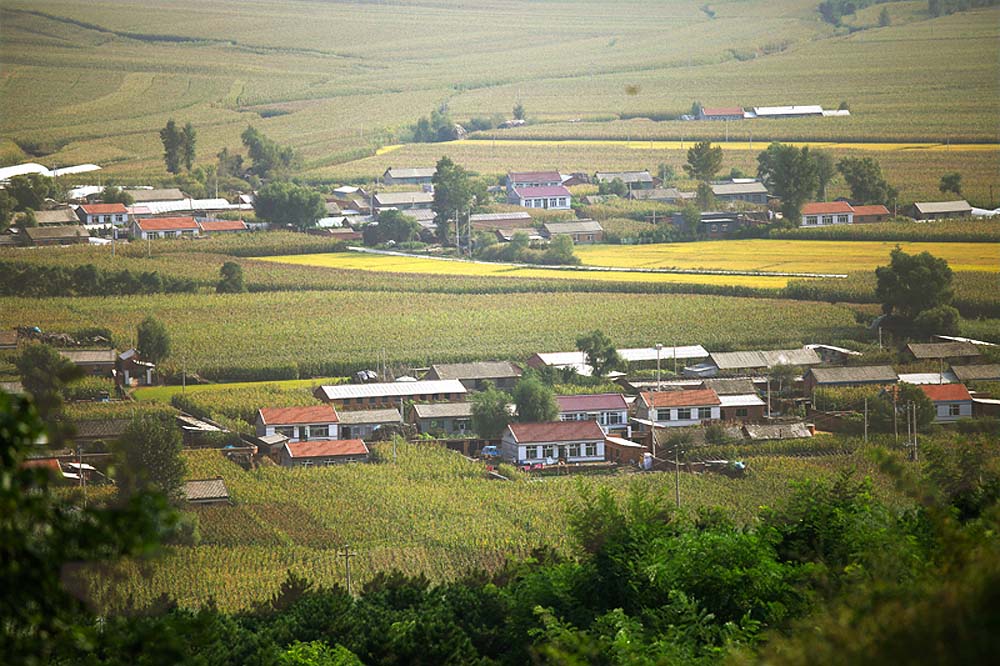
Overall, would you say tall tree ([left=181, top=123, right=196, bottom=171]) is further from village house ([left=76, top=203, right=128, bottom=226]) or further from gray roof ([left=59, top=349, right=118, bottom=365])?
gray roof ([left=59, top=349, right=118, bottom=365])

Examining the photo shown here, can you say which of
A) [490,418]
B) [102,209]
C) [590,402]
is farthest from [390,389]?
[102,209]

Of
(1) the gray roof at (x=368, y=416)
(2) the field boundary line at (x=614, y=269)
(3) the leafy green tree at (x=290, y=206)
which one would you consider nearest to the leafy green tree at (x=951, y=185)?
(2) the field boundary line at (x=614, y=269)

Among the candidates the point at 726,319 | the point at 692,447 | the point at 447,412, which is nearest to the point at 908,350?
the point at 726,319

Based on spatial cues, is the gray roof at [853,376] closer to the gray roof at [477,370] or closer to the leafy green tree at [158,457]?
the gray roof at [477,370]

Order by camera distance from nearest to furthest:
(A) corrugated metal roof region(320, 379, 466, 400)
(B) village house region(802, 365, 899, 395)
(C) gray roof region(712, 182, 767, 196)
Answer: (A) corrugated metal roof region(320, 379, 466, 400) < (B) village house region(802, 365, 899, 395) < (C) gray roof region(712, 182, 767, 196)

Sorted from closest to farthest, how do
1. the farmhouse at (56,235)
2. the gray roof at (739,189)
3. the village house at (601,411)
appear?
the village house at (601,411), the farmhouse at (56,235), the gray roof at (739,189)

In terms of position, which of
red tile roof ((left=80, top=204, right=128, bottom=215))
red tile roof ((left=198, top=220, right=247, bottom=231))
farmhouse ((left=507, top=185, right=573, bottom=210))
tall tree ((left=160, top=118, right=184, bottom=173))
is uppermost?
tall tree ((left=160, top=118, right=184, bottom=173))

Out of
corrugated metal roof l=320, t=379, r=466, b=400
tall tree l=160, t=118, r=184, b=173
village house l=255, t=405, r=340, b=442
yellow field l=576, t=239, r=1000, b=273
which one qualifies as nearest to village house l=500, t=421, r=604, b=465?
village house l=255, t=405, r=340, b=442

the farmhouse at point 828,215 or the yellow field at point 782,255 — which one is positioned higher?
the farmhouse at point 828,215
